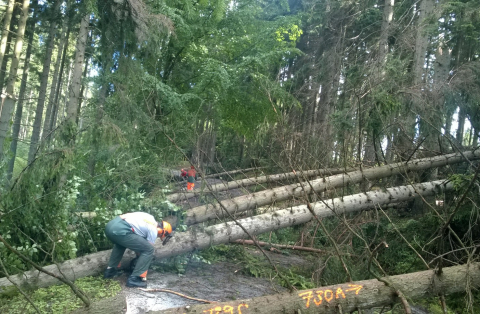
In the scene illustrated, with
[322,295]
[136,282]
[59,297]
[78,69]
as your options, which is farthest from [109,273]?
[78,69]

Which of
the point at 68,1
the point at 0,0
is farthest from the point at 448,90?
the point at 0,0

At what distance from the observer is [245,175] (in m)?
8.35

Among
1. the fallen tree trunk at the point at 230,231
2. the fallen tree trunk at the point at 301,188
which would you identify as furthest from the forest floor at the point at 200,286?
the fallen tree trunk at the point at 301,188

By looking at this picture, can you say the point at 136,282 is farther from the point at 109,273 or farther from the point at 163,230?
the point at 163,230

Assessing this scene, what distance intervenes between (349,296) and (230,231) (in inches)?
110

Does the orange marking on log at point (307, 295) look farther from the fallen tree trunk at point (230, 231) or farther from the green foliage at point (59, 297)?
the green foliage at point (59, 297)

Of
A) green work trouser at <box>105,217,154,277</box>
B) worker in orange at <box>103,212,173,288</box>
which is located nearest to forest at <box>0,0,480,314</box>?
worker in orange at <box>103,212,173,288</box>

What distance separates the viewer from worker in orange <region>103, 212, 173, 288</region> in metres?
4.82

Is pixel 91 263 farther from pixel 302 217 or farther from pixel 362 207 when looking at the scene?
pixel 362 207

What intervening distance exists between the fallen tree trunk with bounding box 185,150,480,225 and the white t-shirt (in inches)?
59.0

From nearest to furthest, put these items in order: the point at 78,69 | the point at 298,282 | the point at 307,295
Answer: the point at 307,295
the point at 298,282
the point at 78,69

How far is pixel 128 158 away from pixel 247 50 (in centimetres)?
754

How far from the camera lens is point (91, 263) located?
16.4 ft

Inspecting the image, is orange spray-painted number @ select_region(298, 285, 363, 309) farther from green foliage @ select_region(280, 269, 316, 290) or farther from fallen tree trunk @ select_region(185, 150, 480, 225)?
fallen tree trunk @ select_region(185, 150, 480, 225)
